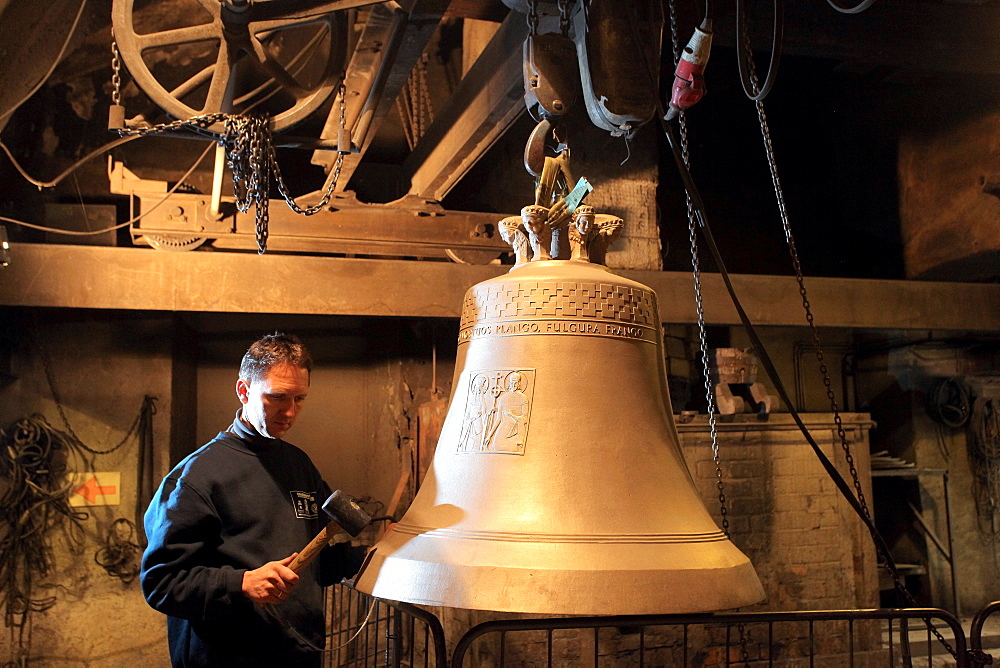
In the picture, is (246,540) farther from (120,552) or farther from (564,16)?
(120,552)

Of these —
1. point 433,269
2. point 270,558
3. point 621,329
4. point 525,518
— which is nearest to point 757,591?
point 525,518

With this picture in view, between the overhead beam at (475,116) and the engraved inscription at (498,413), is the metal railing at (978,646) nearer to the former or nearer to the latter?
the engraved inscription at (498,413)

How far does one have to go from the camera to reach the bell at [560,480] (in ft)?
5.33

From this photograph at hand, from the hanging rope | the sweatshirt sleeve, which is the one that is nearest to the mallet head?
the sweatshirt sleeve

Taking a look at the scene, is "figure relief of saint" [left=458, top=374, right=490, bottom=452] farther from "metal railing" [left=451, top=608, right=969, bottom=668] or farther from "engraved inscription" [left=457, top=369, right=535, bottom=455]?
"metal railing" [left=451, top=608, right=969, bottom=668]

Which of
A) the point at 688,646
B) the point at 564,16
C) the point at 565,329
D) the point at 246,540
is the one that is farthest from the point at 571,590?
the point at 688,646

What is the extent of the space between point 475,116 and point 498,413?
2.18 meters

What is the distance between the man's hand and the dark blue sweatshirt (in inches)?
1.4

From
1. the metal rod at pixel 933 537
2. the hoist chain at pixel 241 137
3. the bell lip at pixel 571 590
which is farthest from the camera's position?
the metal rod at pixel 933 537

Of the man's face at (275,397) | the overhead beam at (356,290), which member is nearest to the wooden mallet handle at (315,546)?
the man's face at (275,397)

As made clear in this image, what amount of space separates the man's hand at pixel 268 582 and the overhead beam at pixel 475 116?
2036 millimetres

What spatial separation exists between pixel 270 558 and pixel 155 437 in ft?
9.85

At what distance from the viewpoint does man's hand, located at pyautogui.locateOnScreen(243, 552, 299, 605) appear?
1.96 metres

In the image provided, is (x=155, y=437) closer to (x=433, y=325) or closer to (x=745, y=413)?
(x=433, y=325)
